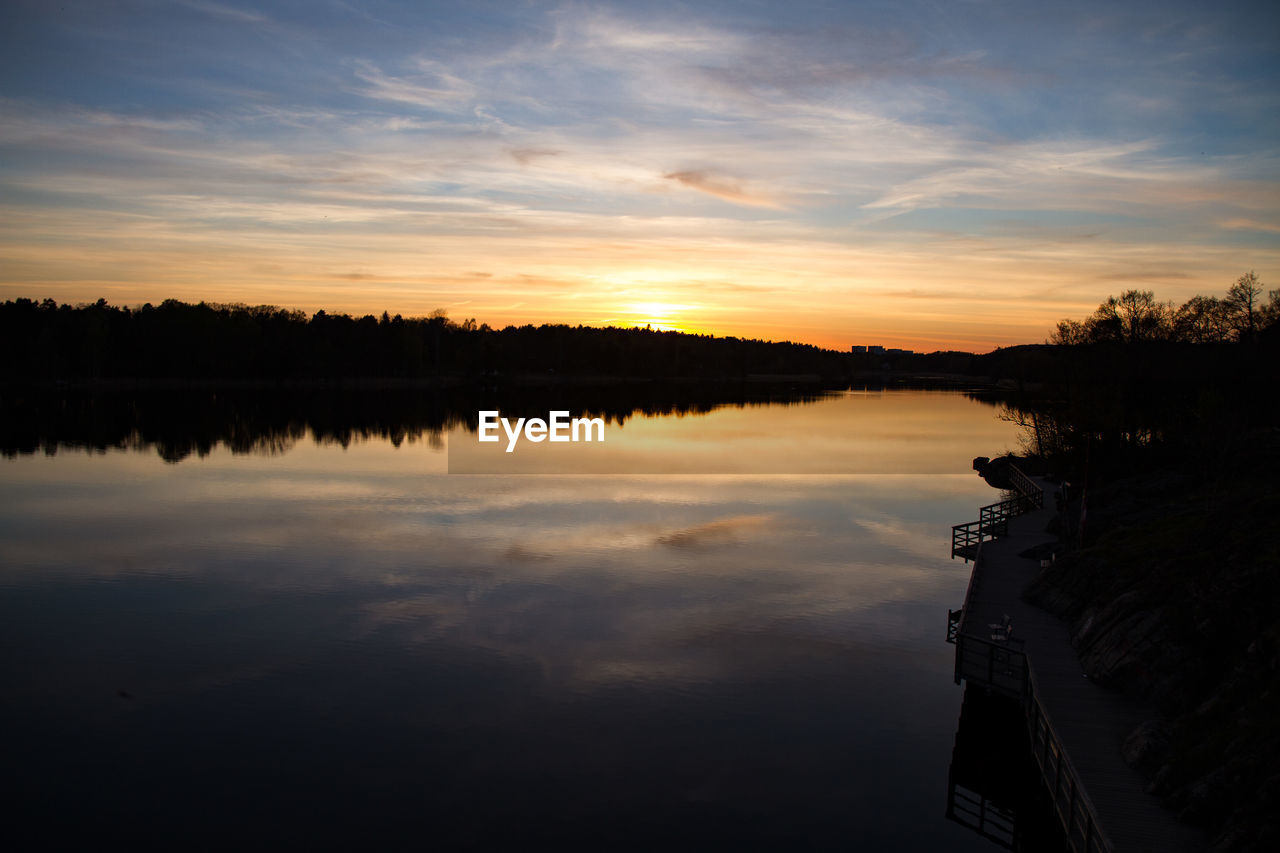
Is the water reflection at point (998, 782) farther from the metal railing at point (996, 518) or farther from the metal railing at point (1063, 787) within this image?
the metal railing at point (996, 518)

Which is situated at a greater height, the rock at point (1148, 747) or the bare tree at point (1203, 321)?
the bare tree at point (1203, 321)

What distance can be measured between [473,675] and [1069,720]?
14834 mm

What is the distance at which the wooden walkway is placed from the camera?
14430 mm

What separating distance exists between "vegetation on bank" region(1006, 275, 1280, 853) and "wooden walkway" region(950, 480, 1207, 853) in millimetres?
445

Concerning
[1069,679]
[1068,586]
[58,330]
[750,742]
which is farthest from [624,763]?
[58,330]

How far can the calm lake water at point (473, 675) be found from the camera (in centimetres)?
1744

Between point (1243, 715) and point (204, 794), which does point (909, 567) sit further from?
point (204, 794)

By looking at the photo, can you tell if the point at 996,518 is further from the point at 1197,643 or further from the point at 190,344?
the point at 190,344

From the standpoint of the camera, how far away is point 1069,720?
18.5 metres

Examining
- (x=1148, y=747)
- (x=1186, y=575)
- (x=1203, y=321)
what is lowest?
(x=1148, y=747)

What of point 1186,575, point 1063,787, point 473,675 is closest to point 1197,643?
point 1186,575

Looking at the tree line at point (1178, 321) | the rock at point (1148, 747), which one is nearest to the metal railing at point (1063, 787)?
the rock at point (1148, 747)

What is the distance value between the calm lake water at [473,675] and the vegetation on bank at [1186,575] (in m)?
4.32

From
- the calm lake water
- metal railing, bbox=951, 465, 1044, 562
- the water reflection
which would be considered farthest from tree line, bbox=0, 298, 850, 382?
the water reflection
